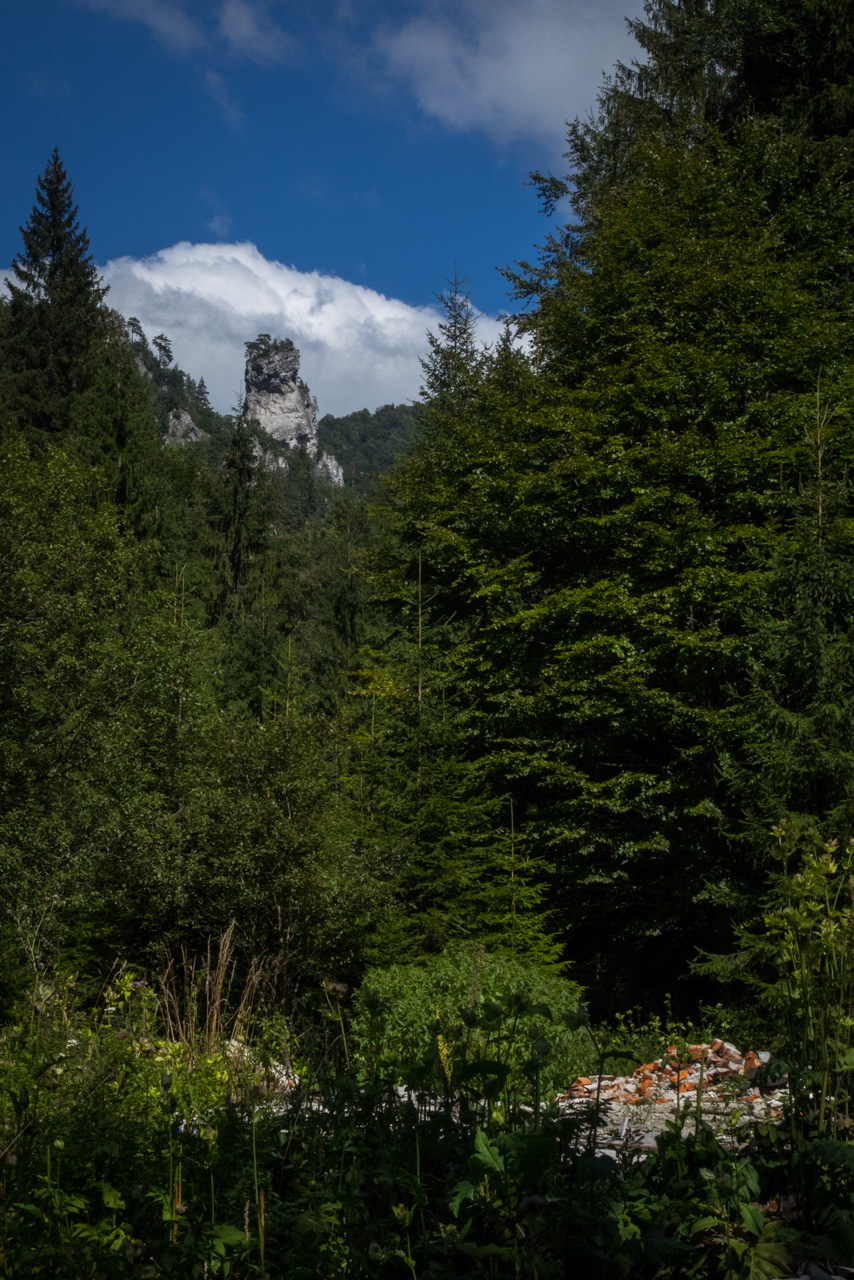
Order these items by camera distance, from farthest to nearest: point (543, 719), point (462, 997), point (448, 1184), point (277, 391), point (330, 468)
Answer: point (277, 391) < point (330, 468) < point (543, 719) < point (462, 997) < point (448, 1184)

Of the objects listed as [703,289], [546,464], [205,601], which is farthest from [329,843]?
[205,601]

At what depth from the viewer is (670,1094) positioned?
4.57m

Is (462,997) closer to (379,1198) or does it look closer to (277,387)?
(379,1198)

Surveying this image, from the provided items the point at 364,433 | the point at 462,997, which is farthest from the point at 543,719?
the point at 364,433

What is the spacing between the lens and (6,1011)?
385 inches

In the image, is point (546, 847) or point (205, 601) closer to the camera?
point (546, 847)

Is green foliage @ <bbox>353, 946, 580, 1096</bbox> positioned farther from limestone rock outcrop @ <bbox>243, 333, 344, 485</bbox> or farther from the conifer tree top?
limestone rock outcrop @ <bbox>243, 333, 344, 485</bbox>

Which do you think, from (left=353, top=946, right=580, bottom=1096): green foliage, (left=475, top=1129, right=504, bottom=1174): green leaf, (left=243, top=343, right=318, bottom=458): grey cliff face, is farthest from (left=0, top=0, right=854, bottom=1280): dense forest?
(left=243, top=343, right=318, bottom=458): grey cliff face

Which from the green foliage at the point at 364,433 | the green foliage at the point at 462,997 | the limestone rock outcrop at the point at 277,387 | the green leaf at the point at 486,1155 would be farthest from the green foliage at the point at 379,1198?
the limestone rock outcrop at the point at 277,387

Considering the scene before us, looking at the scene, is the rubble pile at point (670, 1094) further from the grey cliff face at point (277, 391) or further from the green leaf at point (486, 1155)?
the grey cliff face at point (277, 391)

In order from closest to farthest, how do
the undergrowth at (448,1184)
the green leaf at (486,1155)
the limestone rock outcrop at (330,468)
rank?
1. the green leaf at (486,1155)
2. the undergrowth at (448,1184)
3. the limestone rock outcrop at (330,468)

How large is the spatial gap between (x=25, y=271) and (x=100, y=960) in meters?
30.6

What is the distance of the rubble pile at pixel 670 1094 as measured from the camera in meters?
3.02

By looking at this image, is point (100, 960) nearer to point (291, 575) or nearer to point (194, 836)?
point (194, 836)
